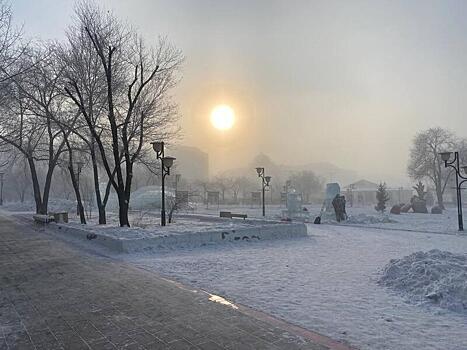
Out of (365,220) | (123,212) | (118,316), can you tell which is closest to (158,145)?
(123,212)

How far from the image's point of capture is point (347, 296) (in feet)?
20.1

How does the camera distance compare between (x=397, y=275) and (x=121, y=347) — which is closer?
(x=121, y=347)

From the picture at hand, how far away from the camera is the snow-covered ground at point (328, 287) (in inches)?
177

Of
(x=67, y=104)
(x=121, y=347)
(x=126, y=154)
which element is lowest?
(x=121, y=347)

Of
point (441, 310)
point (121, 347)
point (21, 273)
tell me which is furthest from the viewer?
point (21, 273)

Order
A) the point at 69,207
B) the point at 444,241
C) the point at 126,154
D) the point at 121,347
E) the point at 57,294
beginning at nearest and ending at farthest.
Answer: the point at 121,347
the point at 57,294
the point at 444,241
the point at 126,154
the point at 69,207

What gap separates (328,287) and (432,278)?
5.36 feet

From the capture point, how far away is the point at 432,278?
20.7ft

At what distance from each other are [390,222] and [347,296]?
1872 cm

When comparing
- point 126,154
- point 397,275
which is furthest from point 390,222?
point 397,275

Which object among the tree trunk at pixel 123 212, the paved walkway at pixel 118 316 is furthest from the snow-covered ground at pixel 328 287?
the tree trunk at pixel 123 212

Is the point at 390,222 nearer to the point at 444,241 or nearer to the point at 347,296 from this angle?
the point at 444,241

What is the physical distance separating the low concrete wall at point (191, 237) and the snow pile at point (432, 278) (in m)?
6.30

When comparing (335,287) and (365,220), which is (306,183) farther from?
(335,287)
